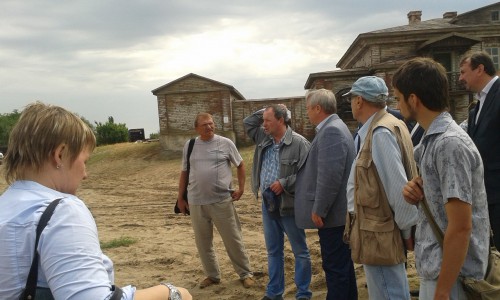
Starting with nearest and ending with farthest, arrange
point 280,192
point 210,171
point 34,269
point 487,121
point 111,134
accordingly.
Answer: point 34,269 → point 487,121 → point 280,192 → point 210,171 → point 111,134

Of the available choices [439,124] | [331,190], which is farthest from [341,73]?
[439,124]

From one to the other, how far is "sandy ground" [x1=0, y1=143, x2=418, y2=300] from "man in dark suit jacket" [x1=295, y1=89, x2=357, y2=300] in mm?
1083

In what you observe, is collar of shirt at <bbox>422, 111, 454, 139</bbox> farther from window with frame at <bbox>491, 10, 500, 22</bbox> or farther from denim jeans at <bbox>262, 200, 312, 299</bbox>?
window with frame at <bbox>491, 10, 500, 22</bbox>

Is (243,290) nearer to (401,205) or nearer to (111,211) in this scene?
(401,205)

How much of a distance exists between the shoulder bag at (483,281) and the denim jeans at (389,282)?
96 centimetres

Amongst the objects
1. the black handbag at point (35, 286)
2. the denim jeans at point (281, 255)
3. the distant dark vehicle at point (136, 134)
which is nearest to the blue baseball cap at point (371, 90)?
the denim jeans at point (281, 255)

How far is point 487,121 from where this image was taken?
3746 millimetres

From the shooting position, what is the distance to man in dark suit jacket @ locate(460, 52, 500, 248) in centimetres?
356

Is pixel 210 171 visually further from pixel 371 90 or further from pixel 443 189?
pixel 443 189

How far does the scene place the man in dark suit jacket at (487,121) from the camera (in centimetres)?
356

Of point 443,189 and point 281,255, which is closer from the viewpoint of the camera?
point 443,189

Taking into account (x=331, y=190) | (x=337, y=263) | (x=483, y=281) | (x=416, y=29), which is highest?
(x=416, y=29)

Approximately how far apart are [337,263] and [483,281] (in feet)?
7.15

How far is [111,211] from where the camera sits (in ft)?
45.0
